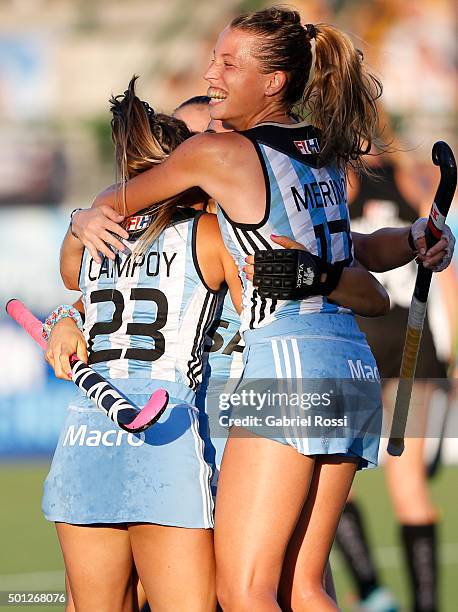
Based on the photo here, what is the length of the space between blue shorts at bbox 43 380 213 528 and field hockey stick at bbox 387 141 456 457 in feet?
2.94

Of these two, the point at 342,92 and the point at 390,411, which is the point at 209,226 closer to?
the point at 342,92

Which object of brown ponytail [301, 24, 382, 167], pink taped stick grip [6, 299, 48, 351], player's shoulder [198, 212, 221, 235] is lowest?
pink taped stick grip [6, 299, 48, 351]

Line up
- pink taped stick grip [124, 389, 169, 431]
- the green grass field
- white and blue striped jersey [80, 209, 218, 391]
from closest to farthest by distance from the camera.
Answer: pink taped stick grip [124, 389, 169, 431]
white and blue striped jersey [80, 209, 218, 391]
the green grass field

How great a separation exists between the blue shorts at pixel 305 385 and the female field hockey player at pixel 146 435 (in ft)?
0.45

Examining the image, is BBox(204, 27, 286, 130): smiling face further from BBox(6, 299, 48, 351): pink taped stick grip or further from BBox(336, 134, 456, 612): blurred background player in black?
BBox(336, 134, 456, 612): blurred background player in black

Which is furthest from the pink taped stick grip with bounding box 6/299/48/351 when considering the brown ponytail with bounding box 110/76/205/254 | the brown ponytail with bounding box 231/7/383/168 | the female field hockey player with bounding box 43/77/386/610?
the brown ponytail with bounding box 231/7/383/168

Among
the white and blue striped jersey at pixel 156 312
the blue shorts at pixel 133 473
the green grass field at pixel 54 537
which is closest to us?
the blue shorts at pixel 133 473

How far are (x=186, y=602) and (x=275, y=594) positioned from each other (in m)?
0.24

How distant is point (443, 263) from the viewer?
3445 millimetres

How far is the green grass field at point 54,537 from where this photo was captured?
5523 millimetres

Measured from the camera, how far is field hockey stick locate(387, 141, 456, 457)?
130 inches

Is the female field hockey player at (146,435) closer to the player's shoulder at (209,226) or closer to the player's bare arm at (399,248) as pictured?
the player's shoulder at (209,226)

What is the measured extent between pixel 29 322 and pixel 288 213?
91cm

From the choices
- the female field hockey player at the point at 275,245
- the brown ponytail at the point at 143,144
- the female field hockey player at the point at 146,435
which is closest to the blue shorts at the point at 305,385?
the female field hockey player at the point at 275,245
